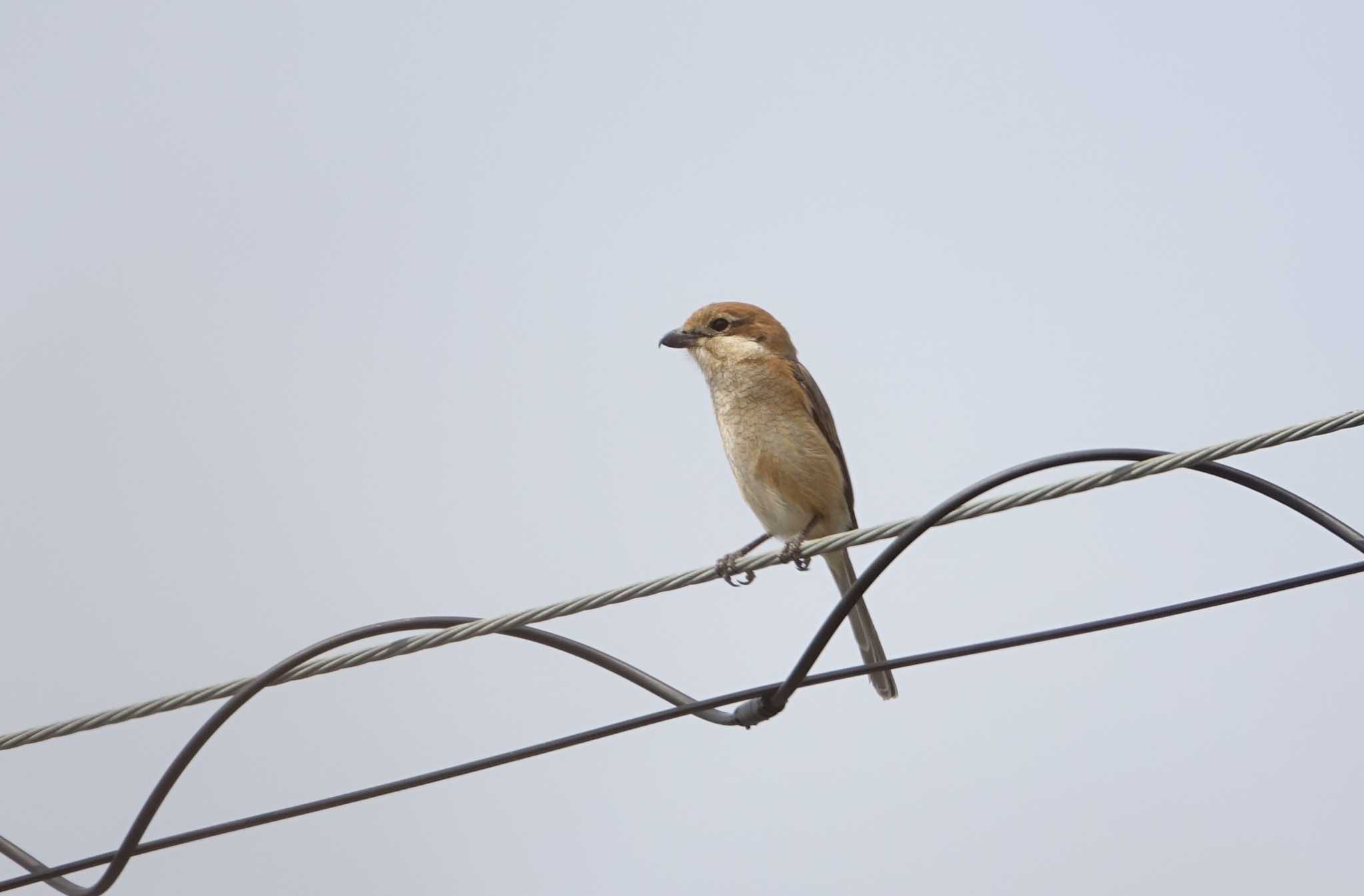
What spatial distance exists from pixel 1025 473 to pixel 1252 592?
80cm

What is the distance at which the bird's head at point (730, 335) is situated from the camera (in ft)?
22.8

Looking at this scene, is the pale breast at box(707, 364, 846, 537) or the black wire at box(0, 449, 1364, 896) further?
the pale breast at box(707, 364, 846, 537)

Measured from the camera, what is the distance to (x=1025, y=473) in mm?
3707

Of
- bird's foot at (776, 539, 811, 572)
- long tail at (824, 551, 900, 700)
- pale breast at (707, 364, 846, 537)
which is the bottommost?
long tail at (824, 551, 900, 700)

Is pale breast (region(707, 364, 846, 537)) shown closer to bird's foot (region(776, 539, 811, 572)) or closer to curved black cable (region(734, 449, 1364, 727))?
bird's foot (region(776, 539, 811, 572))

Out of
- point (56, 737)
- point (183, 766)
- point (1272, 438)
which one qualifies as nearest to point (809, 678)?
point (1272, 438)

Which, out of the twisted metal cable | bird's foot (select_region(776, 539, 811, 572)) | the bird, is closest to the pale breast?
the bird

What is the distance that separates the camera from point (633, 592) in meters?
4.05

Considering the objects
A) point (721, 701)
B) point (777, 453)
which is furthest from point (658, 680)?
point (777, 453)

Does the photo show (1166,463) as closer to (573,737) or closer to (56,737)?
(573,737)

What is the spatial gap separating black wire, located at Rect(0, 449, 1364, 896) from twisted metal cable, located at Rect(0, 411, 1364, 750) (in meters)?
0.05

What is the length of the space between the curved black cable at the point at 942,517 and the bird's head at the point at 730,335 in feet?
10.3

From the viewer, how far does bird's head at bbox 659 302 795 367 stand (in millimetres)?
6961

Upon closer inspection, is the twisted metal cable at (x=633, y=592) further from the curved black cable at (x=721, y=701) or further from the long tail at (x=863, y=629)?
the long tail at (x=863, y=629)
